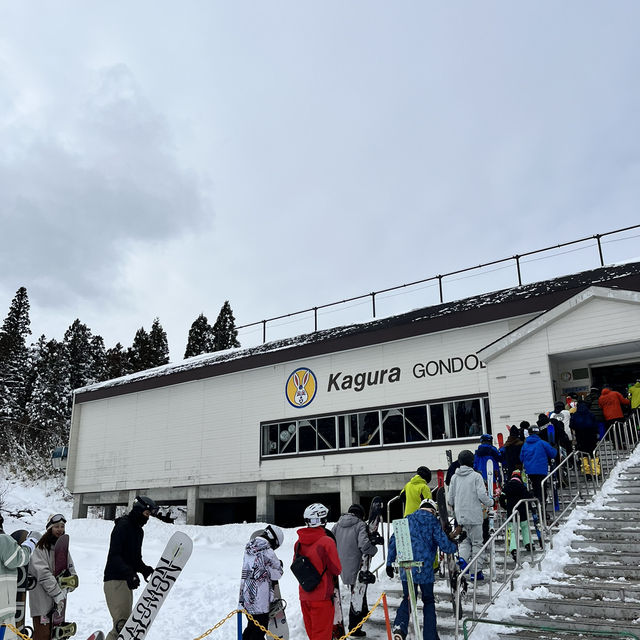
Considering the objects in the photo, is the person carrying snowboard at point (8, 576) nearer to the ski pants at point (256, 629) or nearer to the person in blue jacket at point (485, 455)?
the ski pants at point (256, 629)

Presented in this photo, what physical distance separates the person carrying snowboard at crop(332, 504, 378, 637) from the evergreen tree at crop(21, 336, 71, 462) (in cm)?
3734

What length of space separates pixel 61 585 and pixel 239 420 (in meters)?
15.3

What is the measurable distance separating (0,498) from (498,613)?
1029 inches

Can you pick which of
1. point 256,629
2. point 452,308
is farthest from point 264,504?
point 256,629

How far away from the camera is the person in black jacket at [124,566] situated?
21.6 ft

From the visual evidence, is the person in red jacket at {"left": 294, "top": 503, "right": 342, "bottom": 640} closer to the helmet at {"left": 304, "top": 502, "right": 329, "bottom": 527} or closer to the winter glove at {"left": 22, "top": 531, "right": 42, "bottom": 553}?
the helmet at {"left": 304, "top": 502, "right": 329, "bottom": 527}

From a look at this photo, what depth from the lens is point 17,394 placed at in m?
46.4

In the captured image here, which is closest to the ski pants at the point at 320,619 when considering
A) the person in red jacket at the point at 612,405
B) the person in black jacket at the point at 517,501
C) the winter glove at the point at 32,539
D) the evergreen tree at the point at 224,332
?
the winter glove at the point at 32,539

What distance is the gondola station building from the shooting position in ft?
49.3

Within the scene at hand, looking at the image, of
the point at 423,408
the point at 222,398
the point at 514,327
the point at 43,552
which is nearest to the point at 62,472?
the point at 222,398

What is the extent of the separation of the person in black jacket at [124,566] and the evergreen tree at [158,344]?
154 ft

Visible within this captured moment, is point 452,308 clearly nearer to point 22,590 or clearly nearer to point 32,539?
point 32,539

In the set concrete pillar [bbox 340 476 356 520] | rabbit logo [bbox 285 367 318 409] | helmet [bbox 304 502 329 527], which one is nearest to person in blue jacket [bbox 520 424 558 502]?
helmet [bbox 304 502 329 527]

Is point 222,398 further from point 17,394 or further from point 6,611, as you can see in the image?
point 17,394
